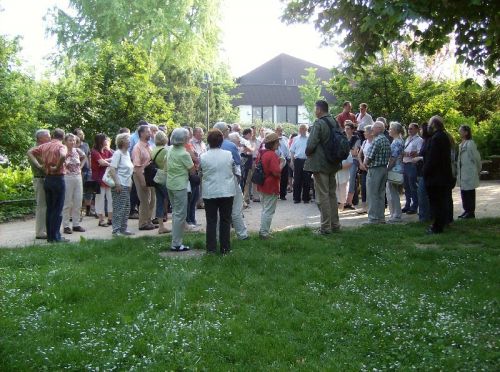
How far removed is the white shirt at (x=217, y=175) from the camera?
8258 millimetres

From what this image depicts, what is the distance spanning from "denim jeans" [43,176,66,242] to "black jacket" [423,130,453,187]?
6.23 m

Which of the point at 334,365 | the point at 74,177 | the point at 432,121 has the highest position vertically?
the point at 432,121

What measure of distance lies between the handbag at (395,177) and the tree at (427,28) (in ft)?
7.59

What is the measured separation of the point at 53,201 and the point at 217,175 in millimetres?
3106

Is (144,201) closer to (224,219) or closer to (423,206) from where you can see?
(224,219)

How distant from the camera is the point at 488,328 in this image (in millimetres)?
5449

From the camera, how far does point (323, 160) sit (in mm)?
9547

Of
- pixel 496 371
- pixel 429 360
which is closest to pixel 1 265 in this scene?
pixel 429 360

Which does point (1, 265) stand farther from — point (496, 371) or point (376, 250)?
point (496, 371)

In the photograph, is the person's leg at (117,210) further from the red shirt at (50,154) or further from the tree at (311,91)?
the tree at (311,91)

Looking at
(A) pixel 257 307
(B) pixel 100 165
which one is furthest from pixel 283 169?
(A) pixel 257 307

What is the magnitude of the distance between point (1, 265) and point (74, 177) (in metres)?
3.25

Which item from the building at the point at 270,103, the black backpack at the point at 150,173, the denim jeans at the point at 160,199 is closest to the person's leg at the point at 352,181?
the denim jeans at the point at 160,199

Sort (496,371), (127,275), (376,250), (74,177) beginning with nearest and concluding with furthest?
(496,371) < (127,275) < (376,250) < (74,177)
